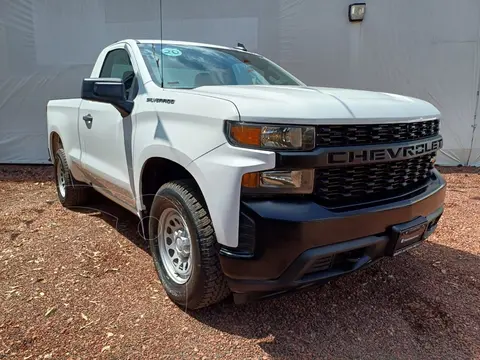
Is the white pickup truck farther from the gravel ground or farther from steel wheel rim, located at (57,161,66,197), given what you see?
steel wheel rim, located at (57,161,66,197)

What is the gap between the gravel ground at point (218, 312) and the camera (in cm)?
235

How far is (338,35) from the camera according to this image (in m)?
7.81

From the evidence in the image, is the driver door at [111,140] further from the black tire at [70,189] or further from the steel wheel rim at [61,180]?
the steel wheel rim at [61,180]

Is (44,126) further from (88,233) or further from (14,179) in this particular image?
(88,233)

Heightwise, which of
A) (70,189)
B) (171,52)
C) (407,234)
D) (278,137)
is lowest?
(70,189)

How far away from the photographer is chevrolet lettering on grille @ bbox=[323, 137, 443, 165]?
2.08m

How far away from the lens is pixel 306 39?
25.7ft

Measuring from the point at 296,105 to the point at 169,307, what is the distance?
1611 mm

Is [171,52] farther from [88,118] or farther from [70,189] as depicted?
[70,189]

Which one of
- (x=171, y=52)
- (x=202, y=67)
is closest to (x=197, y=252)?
(x=202, y=67)

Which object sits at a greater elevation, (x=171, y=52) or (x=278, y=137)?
(x=171, y=52)

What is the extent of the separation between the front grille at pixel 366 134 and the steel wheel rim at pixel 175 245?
103 centimetres

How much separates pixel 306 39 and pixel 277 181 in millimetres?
6514

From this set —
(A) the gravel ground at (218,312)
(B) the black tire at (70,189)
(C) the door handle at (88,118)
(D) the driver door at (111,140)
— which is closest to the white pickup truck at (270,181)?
(D) the driver door at (111,140)
